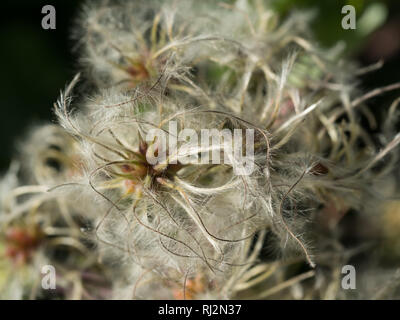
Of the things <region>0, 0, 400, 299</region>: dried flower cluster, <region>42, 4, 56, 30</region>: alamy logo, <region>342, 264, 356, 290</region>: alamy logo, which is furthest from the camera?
<region>42, 4, 56, 30</region>: alamy logo

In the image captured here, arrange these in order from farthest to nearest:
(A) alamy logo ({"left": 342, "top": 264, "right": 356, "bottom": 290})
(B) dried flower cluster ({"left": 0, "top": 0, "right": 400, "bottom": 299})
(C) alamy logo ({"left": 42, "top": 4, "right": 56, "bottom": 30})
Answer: (C) alamy logo ({"left": 42, "top": 4, "right": 56, "bottom": 30}) < (A) alamy logo ({"left": 342, "top": 264, "right": 356, "bottom": 290}) < (B) dried flower cluster ({"left": 0, "top": 0, "right": 400, "bottom": 299})

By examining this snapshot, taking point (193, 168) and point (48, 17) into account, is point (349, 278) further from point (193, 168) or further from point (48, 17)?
point (48, 17)

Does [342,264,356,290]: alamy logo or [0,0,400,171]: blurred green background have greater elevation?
[0,0,400,171]: blurred green background

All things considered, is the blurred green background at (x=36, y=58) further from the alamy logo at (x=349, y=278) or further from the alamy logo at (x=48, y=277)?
the alamy logo at (x=349, y=278)

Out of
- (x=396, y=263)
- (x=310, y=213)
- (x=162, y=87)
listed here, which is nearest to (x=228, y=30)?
(x=162, y=87)

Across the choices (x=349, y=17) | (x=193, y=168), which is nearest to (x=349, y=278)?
(x=193, y=168)

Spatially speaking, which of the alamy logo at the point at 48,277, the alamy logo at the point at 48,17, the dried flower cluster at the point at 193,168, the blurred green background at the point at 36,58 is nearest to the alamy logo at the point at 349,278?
the dried flower cluster at the point at 193,168

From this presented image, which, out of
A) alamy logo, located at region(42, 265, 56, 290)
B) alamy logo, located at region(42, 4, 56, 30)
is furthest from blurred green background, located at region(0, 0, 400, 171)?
alamy logo, located at region(42, 265, 56, 290)

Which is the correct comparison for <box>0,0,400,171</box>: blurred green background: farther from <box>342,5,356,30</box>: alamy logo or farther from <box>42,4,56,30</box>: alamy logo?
<box>342,5,356,30</box>: alamy logo

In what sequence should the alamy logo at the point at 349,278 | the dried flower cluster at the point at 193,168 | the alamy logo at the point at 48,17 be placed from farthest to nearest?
the alamy logo at the point at 48,17, the alamy logo at the point at 349,278, the dried flower cluster at the point at 193,168
